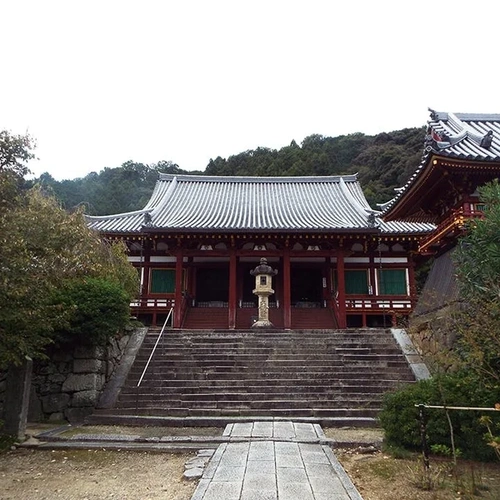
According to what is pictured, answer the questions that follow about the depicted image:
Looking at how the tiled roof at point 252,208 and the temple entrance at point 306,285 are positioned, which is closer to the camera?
the tiled roof at point 252,208

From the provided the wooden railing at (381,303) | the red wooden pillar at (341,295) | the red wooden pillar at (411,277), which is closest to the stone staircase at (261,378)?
the red wooden pillar at (341,295)

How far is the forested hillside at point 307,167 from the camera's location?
→ 46906 millimetres

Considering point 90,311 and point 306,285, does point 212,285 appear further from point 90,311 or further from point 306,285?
point 90,311

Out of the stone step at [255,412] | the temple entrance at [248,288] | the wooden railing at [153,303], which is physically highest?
the temple entrance at [248,288]

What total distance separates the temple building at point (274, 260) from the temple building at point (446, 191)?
356 centimetres

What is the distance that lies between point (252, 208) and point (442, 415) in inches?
607

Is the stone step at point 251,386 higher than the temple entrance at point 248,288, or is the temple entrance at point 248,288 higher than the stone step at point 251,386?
the temple entrance at point 248,288

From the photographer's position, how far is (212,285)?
19.1m

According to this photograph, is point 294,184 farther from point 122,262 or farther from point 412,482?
point 412,482

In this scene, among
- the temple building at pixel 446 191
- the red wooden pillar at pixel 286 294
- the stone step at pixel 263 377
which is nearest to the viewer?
the temple building at pixel 446 191

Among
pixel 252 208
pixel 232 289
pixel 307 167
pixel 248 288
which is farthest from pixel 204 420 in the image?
pixel 307 167

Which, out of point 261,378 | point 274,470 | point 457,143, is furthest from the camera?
point 261,378

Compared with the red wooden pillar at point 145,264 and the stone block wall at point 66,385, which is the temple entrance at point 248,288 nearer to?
the red wooden pillar at point 145,264

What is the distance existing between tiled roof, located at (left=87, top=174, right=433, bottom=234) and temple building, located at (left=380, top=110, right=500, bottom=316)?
3.79 metres
